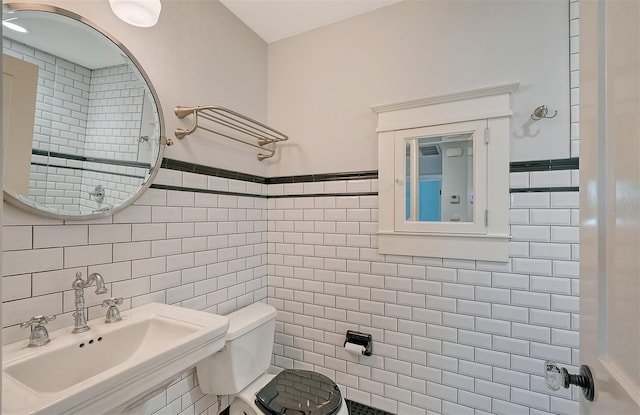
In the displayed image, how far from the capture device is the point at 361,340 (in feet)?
5.81

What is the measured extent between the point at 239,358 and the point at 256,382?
0.23m

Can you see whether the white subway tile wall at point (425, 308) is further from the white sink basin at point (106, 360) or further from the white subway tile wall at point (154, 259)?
the white sink basin at point (106, 360)

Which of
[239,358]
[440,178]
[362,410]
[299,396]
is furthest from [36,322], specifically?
[440,178]

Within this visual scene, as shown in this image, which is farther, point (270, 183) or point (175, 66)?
point (270, 183)

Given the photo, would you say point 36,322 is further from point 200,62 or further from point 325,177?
point 325,177

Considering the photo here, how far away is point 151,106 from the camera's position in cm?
135

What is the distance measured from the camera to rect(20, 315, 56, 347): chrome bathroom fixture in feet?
3.09

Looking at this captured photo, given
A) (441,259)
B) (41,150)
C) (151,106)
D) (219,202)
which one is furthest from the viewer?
(219,202)

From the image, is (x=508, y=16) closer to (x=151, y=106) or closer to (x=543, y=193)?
(x=543, y=193)

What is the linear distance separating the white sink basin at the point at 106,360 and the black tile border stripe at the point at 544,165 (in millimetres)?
1503

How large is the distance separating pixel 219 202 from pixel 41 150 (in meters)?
0.81

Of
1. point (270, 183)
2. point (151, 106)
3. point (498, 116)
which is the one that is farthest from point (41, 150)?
point (498, 116)

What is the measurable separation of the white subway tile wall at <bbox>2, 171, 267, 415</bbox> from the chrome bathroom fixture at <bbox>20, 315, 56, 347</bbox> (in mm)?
59

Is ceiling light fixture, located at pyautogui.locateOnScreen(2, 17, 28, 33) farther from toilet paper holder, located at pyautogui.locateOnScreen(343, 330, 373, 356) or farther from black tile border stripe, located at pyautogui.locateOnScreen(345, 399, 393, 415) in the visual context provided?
black tile border stripe, located at pyautogui.locateOnScreen(345, 399, 393, 415)
